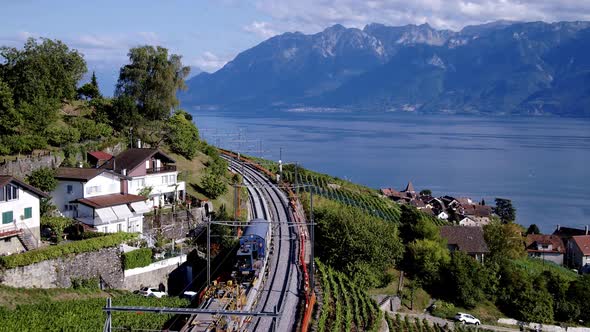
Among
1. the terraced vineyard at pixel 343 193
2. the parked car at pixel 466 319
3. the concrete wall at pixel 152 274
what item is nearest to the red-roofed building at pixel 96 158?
the concrete wall at pixel 152 274

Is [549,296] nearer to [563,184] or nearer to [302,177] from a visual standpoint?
[302,177]

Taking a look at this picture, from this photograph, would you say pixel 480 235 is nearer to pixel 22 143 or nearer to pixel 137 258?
pixel 137 258

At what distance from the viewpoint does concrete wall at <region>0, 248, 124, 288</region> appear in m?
21.1

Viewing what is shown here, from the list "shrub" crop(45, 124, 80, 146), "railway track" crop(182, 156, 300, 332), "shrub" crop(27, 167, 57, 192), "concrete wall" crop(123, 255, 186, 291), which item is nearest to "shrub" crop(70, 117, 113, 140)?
"shrub" crop(45, 124, 80, 146)

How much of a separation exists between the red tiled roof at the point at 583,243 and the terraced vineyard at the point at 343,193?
1852 cm

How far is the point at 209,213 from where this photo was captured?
34219 millimetres

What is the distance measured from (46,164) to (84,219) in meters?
5.43

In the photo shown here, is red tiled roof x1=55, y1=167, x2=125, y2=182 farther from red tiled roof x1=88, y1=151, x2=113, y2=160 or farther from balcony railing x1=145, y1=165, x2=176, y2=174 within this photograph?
red tiled roof x1=88, y1=151, x2=113, y2=160

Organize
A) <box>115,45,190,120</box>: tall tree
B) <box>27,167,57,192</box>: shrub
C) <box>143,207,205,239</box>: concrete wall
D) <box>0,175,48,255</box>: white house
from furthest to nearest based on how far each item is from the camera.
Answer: <box>115,45,190,120</box>: tall tree
<box>143,207,205,239</box>: concrete wall
<box>27,167,57,192</box>: shrub
<box>0,175,48,255</box>: white house

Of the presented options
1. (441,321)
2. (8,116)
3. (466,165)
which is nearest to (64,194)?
(8,116)

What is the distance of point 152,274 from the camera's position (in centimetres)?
2630

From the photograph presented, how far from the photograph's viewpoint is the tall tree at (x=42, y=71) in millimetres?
37219

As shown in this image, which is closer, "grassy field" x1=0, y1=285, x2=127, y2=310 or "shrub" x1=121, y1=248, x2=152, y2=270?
"grassy field" x1=0, y1=285, x2=127, y2=310

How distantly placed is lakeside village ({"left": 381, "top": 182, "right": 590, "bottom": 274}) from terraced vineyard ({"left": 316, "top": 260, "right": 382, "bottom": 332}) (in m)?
19.7
